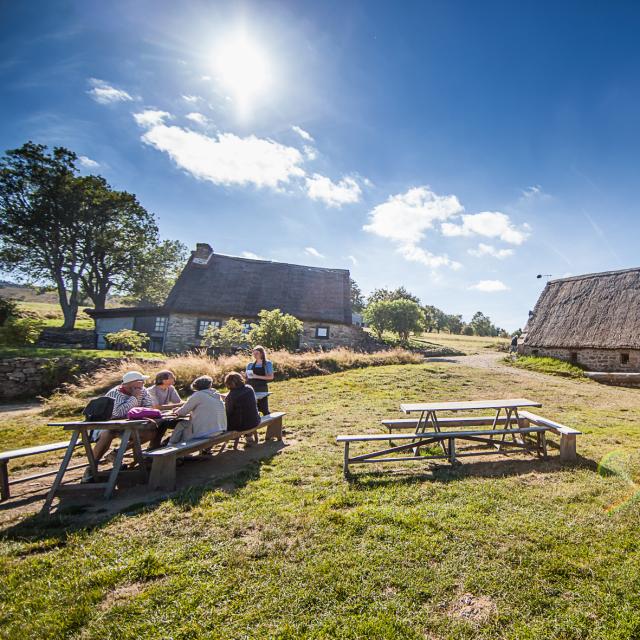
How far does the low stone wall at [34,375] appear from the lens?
12672 mm

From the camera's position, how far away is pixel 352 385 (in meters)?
12.6

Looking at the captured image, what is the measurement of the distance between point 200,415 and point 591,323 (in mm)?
21707

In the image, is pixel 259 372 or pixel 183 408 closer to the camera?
pixel 183 408

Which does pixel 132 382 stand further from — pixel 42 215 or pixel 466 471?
pixel 42 215

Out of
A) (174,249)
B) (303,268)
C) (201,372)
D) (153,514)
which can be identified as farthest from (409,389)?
(174,249)

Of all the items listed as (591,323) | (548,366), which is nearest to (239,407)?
(548,366)

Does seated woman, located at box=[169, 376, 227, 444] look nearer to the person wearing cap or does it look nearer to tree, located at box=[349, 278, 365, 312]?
the person wearing cap

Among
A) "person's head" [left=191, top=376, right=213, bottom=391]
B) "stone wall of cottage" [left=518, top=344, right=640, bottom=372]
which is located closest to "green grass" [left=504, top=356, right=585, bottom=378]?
"stone wall of cottage" [left=518, top=344, right=640, bottom=372]

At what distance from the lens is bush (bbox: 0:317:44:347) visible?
1770cm

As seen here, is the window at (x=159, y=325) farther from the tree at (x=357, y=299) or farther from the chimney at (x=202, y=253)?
the tree at (x=357, y=299)

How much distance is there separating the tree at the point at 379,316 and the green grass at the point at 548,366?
11.2m

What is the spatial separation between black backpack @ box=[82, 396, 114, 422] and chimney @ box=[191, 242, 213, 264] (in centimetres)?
2301

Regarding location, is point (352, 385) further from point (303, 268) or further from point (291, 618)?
point (303, 268)

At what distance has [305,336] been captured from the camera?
81.2ft
